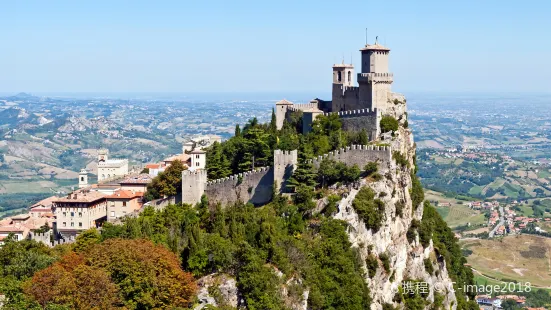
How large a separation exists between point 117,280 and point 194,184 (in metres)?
17.3

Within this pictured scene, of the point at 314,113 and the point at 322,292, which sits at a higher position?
the point at 314,113

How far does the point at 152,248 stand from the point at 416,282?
23.0 m

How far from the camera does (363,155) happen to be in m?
53.3

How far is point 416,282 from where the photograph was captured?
5544 centimetres

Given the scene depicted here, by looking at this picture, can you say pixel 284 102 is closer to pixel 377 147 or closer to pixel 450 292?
→ pixel 377 147

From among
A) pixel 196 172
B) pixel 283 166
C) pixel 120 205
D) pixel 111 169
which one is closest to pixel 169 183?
pixel 196 172

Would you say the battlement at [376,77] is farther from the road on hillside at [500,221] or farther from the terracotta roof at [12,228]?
the road on hillside at [500,221]

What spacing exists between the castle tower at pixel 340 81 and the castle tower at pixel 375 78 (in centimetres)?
275

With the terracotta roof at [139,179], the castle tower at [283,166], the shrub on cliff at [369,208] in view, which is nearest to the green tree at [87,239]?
the terracotta roof at [139,179]

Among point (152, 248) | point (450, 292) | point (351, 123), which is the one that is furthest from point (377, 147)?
point (152, 248)

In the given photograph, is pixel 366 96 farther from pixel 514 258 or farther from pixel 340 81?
pixel 514 258

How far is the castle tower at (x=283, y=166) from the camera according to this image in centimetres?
5284

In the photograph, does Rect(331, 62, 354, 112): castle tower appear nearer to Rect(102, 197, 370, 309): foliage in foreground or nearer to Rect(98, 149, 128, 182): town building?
Rect(102, 197, 370, 309): foliage in foreground

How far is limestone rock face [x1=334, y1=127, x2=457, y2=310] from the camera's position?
5112cm
